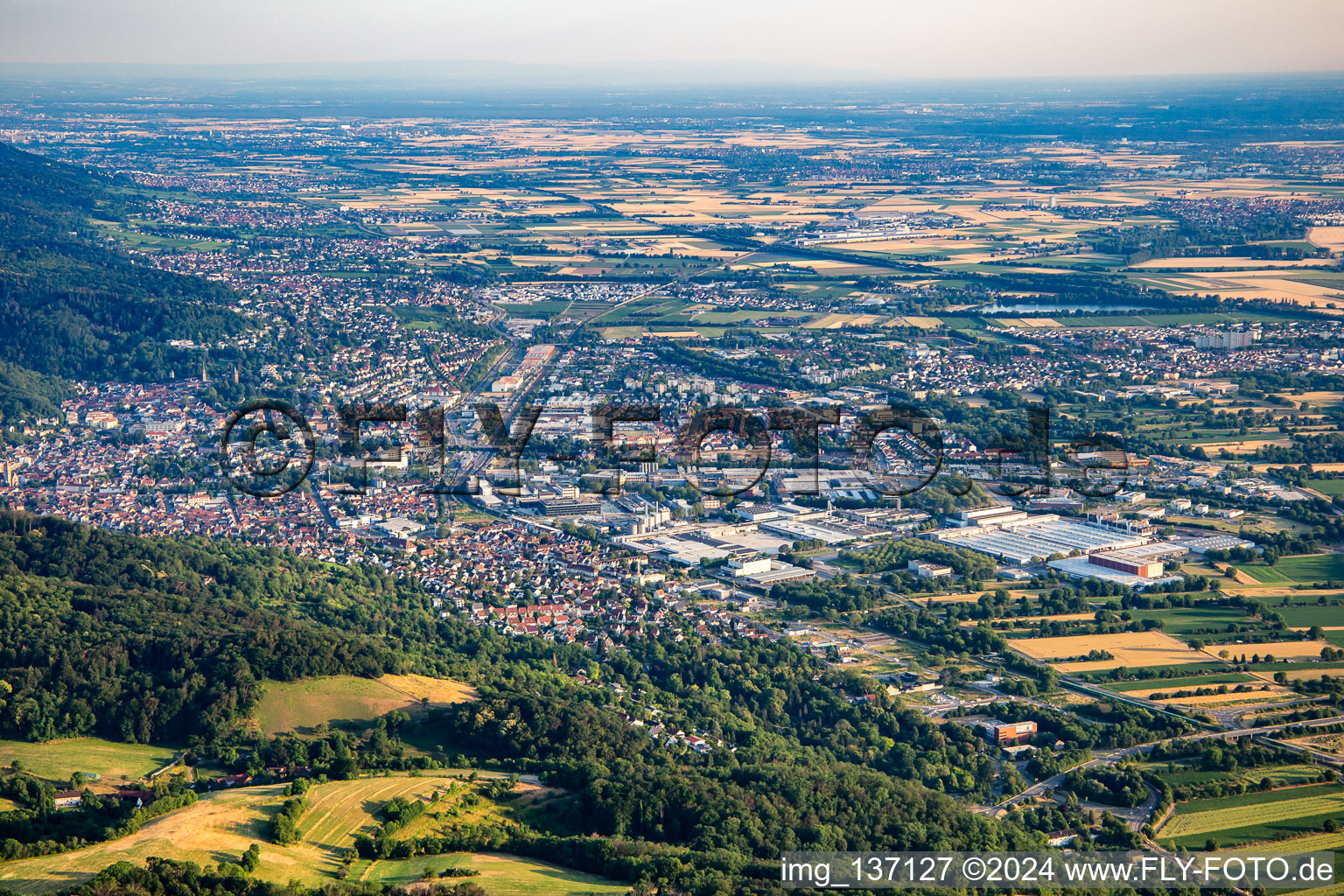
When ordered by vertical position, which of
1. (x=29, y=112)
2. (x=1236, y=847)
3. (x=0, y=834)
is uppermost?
(x=29, y=112)

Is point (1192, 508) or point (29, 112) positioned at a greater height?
point (29, 112)

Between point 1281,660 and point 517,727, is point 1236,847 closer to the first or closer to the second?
point 1281,660

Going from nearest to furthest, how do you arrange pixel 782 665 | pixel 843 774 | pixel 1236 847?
pixel 1236 847 → pixel 843 774 → pixel 782 665

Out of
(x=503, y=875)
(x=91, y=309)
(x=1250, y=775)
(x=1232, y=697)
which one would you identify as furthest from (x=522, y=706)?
(x=91, y=309)

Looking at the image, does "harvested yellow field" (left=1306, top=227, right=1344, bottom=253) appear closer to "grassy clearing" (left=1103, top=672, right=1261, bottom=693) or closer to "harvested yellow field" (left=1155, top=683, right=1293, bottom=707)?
"grassy clearing" (left=1103, top=672, right=1261, bottom=693)

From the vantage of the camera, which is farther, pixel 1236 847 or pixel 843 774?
pixel 843 774

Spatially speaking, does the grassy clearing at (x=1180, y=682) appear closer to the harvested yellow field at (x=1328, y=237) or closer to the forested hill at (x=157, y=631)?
the forested hill at (x=157, y=631)

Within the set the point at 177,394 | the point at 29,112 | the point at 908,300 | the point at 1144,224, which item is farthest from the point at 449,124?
the point at 177,394

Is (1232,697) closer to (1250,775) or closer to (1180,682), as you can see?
(1180,682)
